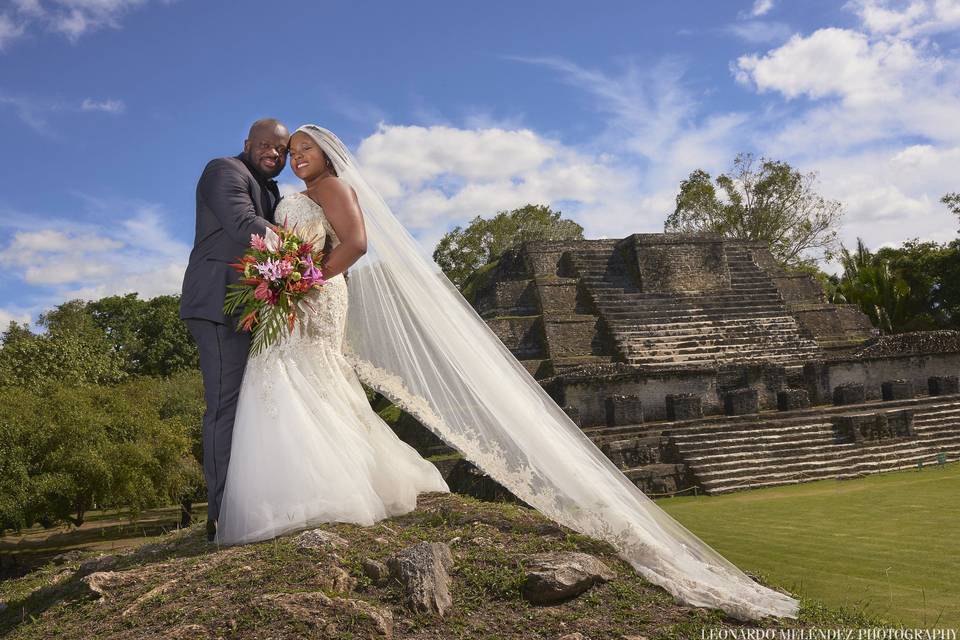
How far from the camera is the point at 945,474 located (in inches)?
468

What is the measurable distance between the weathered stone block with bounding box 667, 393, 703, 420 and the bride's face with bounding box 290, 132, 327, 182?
1217 cm

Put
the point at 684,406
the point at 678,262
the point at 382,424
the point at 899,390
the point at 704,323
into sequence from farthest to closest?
1. the point at 678,262
2. the point at 704,323
3. the point at 899,390
4. the point at 684,406
5. the point at 382,424

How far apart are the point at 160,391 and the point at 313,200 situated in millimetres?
19817

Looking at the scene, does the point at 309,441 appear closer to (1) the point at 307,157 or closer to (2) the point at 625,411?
(1) the point at 307,157

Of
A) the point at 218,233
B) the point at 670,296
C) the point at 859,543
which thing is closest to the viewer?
the point at 218,233

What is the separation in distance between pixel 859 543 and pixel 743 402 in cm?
1026

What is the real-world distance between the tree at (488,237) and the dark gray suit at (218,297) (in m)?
30.6

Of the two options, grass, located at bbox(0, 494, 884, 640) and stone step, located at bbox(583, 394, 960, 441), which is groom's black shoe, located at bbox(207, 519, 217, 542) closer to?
grass, located at bbox(0, 494, 884, 640)

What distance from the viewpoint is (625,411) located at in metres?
15.4

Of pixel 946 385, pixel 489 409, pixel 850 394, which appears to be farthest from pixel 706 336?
pixel 489 409

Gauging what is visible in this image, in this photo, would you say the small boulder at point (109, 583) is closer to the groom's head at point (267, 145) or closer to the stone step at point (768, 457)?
the groom's head at point (267, 145)

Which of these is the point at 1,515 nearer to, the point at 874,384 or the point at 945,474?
the point at 945,474

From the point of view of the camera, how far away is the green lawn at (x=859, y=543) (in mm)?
4500

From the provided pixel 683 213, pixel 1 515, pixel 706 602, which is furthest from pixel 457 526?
pixel 683 213
